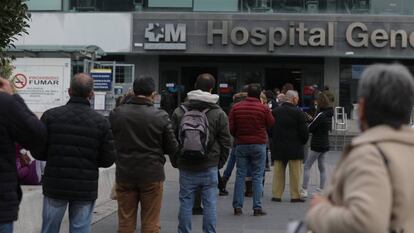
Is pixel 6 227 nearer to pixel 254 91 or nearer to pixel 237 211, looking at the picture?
pixel 237 211

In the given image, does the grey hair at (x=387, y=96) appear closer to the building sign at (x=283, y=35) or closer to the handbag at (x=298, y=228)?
the handbag at (x=298, y=228)

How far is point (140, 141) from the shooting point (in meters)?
6.38

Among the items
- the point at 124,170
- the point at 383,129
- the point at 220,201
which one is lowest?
the point at 220,201

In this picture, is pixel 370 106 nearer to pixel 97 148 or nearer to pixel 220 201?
pixel 97 148

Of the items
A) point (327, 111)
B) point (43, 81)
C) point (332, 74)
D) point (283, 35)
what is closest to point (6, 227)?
point (327, 111)

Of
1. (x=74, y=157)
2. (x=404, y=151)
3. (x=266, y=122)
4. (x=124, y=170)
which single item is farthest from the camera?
(x=266, y=122)

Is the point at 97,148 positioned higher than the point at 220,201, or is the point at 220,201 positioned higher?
the point at 97,148

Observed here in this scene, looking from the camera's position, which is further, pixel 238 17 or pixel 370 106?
pixel 238 17

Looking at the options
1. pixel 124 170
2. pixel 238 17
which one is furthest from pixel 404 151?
pixel 238 17

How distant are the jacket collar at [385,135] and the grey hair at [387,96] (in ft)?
0.09

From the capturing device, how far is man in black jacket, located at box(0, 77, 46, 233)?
4.36m

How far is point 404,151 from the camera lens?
8.71 ft

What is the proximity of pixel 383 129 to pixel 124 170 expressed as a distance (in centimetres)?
404

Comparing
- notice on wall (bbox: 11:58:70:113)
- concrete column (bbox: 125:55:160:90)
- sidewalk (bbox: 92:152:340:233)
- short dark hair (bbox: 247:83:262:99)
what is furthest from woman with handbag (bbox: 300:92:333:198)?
concrete column (bbox: 125:55:160:90)
